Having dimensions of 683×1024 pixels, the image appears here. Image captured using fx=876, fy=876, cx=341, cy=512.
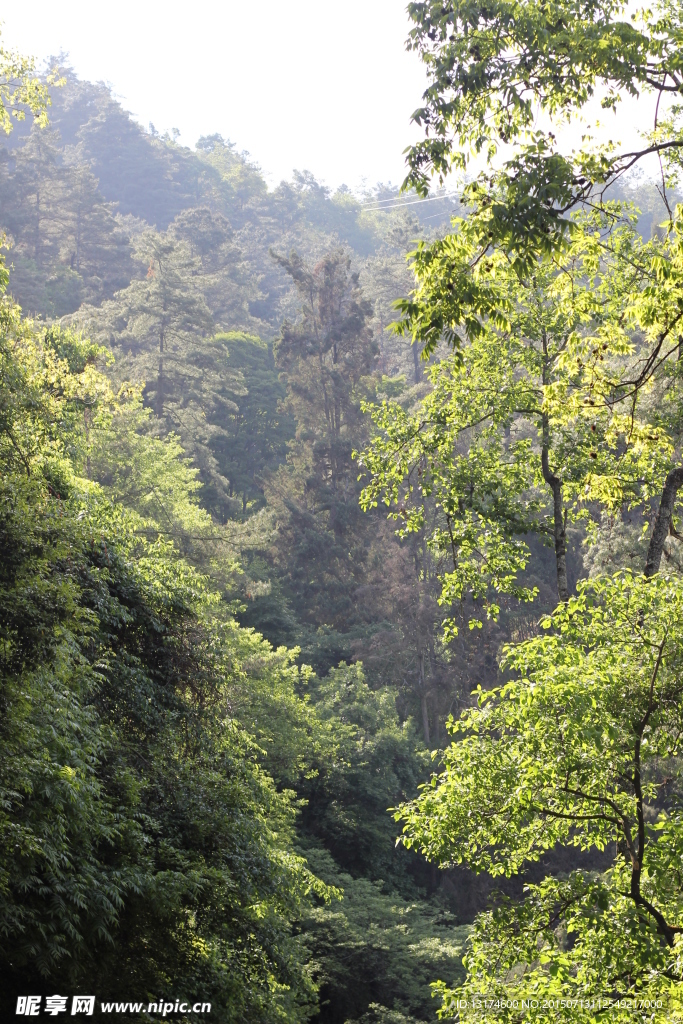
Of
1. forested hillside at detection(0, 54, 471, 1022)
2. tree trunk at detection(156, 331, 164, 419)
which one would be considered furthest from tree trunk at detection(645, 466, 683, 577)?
tree trunk at detection(156, 331, 164, 419)

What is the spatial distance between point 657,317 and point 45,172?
5855 centimetres

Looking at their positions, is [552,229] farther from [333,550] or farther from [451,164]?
[333,550]

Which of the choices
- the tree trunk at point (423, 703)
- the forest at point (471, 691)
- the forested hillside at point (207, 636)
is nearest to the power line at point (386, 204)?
the forested hillside at point (207, 636)

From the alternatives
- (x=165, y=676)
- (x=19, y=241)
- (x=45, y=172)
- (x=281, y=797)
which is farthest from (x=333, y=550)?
(x=45, y=172)

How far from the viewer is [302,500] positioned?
40719 millimetres

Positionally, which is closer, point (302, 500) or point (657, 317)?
point (657, 317)

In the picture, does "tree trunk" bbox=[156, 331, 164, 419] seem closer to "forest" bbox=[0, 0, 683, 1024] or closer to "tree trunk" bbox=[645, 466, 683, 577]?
"forest" bbox=[0, 0, 683, 1024]

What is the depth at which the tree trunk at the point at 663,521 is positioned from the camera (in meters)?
9.36

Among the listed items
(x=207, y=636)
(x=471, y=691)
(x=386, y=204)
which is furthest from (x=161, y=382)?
(x=386, y=204)

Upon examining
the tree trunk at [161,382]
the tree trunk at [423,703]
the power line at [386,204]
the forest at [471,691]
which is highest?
the power line at [386,204]

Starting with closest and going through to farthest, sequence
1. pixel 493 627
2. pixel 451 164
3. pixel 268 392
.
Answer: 1. pixel 451 164
2. pixel 493 627
3. pixel 268 392

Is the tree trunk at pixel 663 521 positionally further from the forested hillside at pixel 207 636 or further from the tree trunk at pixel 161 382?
the tree trunk at pixel 161 382

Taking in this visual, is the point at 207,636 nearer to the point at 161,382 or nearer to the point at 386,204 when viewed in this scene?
the point at 161,382

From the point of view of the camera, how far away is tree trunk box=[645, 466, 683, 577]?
30.7ft
